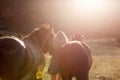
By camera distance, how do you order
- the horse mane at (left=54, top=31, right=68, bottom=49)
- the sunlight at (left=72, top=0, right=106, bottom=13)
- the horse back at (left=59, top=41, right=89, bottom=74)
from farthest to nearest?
the sunlight at (left=72, top=0, right=106, bottom=13) < the horse mane at (left=54, top=31, right=68, bottom=49) < the horse back at (left=59, top=41, right=89, bottom=74)

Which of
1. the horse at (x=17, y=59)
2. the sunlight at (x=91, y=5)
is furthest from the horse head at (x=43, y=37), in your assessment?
the sunlight at (x=91, y=5)

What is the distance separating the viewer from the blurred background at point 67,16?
186 feet

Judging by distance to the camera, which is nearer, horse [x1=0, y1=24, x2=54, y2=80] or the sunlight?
horse [x1=0, y1=24, x2=54, y2=80]

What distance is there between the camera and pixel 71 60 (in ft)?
→ 24.2

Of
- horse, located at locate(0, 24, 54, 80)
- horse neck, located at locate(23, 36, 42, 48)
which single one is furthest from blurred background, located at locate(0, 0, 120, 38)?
horse, located at locate(0, 24, 54, 80)

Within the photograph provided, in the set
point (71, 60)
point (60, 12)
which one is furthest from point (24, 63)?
point (60, 12)

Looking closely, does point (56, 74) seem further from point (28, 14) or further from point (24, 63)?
point (28, 14)

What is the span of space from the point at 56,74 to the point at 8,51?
216 cm

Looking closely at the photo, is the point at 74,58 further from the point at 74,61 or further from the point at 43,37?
the point at 43,37

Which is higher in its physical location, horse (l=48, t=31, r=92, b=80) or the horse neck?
the horse neck

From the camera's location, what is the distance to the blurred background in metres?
56.8

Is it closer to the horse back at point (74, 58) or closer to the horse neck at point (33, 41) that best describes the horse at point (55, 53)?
Answer: the horse neck at point (33, 41)

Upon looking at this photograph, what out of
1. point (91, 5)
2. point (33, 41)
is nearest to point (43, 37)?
point (33, 41)

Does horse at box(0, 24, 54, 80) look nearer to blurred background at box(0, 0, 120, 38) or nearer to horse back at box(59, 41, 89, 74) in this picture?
horse back at box(59, 41, 89, 74)
